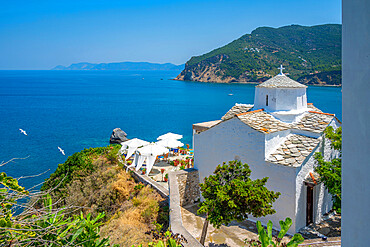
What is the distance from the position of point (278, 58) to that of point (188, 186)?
484 ft

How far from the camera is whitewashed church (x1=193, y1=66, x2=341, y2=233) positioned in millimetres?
11938

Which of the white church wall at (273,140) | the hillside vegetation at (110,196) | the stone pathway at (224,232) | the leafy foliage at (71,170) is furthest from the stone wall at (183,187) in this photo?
the leafy foliage at (71,170)

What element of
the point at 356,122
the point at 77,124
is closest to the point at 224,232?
the point at 356,122

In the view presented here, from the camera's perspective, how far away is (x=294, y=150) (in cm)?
1269

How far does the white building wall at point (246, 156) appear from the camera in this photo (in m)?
11.9

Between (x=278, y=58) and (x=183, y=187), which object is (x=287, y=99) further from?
(x=278, y=58)

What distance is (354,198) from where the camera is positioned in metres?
3.30

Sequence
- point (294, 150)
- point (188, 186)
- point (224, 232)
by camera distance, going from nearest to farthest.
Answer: point (224, 232) → point (294, 150) → point (188, 186)

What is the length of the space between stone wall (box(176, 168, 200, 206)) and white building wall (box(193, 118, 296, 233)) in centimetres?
42

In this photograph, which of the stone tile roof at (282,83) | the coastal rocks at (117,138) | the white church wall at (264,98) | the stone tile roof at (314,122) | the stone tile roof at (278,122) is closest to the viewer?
the stone tile roof at (278,122)

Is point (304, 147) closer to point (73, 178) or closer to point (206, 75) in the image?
point (73, 178)

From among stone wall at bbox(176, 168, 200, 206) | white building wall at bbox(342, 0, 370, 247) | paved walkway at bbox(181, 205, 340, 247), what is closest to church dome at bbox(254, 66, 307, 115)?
stone wall at bbox(176, 168, 200, 206)

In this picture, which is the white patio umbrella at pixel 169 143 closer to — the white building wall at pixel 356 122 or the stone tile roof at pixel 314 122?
the stone tile roof at pixel 314 122

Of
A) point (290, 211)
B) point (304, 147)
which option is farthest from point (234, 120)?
point (290, 211)
